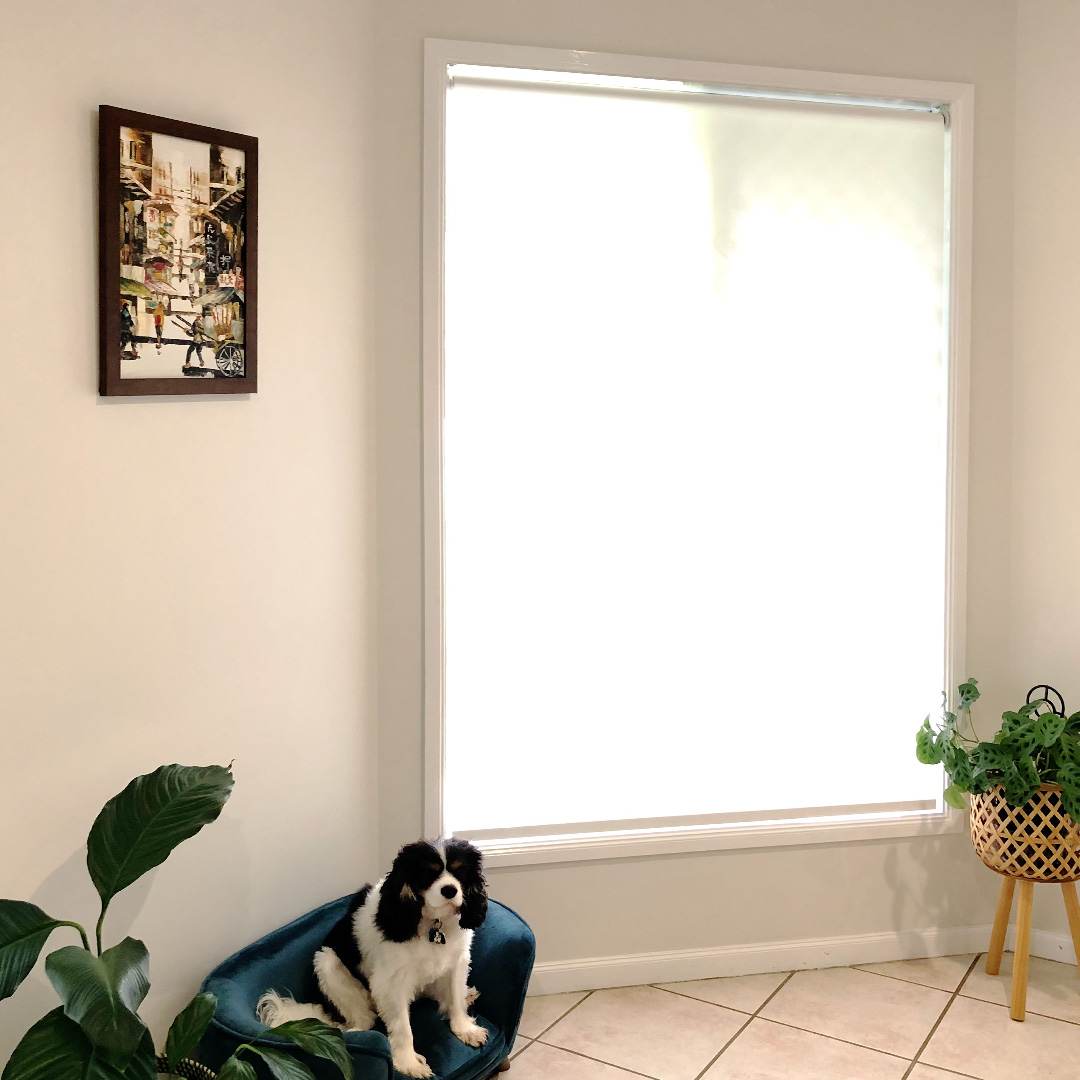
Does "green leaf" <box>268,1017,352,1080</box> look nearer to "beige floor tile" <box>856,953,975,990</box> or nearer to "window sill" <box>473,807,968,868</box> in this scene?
"window sill" <box>473,807,968,868</box>

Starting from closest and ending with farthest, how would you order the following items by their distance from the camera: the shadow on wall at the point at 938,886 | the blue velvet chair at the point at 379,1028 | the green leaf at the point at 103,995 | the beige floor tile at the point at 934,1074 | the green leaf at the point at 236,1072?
1. the green leaf at the point at 103,995
2. the green leaf at the point at 236,1072
3. the blue velvet chair at the point at 379,1028
4. the beige floor tile at the point at 934,1074
5. the shadow on wall at the point at 938,886

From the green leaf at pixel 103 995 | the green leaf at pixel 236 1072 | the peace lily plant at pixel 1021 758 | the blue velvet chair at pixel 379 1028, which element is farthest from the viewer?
the peace lily plant at pixel 1021 758

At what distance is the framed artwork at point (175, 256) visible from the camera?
6.21 feet

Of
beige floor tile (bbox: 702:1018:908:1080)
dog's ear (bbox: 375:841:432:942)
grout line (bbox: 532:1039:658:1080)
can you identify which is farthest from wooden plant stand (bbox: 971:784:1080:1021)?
dog's ear (bbox: 375:841:432:942)

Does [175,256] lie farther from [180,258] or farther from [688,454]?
[688,454]

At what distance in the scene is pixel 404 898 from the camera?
209 centimetres

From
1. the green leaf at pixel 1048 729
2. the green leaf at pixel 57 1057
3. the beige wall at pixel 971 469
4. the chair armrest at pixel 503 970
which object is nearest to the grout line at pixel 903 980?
the beige wall at pixel 971 469

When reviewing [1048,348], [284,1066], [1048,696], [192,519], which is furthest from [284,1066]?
[1048,348]

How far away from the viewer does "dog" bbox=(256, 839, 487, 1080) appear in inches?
82.0

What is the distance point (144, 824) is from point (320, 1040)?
46cm

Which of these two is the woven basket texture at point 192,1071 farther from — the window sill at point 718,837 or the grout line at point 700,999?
the grout line at point 700,999

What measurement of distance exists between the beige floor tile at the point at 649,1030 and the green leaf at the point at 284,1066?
87 centimetres

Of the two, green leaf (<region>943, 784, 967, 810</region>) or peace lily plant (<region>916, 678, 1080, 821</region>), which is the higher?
peace lily plant (<region>916, 678, 1080, 821</region>)

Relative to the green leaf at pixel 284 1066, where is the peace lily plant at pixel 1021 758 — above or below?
above
